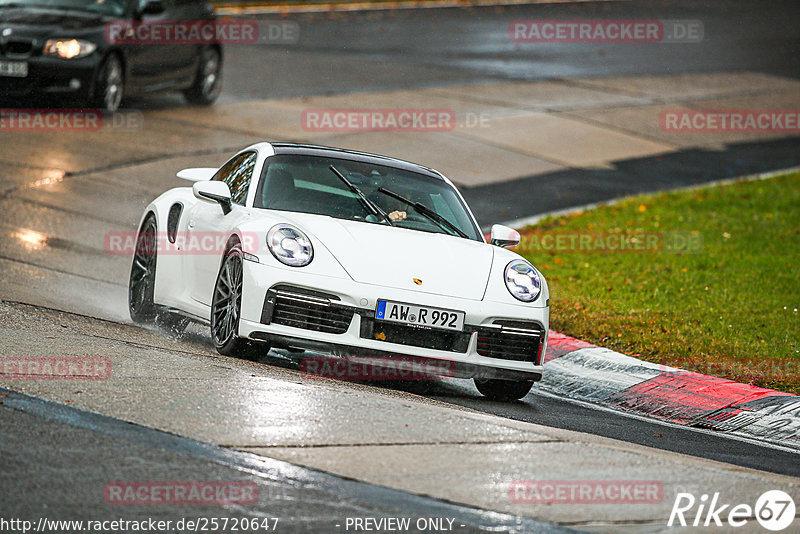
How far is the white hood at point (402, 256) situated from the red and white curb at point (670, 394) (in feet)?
3.89

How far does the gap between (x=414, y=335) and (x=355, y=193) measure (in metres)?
1.40

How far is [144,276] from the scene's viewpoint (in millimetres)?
9258

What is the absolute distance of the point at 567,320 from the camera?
32.7 feet

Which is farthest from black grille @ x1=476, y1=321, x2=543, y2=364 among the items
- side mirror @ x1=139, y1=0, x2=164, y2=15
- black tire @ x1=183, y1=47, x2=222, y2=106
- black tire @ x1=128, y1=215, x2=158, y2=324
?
black tire @ x1=183, y1=47, x2=222, y2=106

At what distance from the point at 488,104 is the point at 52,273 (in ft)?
38.4

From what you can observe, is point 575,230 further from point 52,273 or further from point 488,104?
point 488,104

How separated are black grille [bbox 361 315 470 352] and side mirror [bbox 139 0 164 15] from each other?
11.3m

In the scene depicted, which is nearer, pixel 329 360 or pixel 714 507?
pixel 714 507

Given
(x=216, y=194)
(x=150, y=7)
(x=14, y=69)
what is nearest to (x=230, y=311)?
(x=216, y=194)

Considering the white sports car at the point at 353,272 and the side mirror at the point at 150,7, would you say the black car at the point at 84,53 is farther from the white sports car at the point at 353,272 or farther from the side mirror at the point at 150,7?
the white sports car at the point at 353,272

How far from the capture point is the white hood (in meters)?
7.45

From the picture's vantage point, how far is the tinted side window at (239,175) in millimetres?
8562

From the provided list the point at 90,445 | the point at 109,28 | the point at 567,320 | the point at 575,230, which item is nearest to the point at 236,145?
the point at 109,28

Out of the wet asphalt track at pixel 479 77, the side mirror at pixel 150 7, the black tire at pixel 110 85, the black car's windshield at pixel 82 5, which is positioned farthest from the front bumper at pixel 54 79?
the wet asphalt track at pixel 479 77
